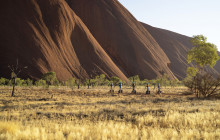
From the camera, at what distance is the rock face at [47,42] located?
50.7 meters

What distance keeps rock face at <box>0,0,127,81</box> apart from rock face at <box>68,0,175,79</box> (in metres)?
12.5

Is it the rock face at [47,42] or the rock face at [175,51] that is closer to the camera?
the rock face at [47,42]

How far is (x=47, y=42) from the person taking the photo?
190 ft

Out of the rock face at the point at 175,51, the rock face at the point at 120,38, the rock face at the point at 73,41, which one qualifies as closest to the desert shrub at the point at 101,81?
the rock face at the point at 73,41

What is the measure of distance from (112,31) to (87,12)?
55.3ft

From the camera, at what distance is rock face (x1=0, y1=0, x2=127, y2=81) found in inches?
1994

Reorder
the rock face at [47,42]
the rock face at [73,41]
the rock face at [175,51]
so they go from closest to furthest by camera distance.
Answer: the rock face at [47,42] < the rock face at [73,41] < the rock face at [175,51]

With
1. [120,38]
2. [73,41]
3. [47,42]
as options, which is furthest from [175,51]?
[47,42]

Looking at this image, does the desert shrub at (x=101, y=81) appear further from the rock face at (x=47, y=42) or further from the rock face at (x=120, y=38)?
the rock face at (x=120, y=38)

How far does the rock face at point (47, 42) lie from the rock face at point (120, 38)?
12.5 m

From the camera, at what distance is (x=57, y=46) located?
6006cm

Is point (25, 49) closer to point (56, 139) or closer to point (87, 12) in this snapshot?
point (87, 12)

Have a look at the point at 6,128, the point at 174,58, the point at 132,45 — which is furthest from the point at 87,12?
the point at 6,128

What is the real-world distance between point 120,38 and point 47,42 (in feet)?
125
